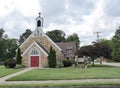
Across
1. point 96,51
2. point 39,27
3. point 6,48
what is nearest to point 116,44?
point 96,51

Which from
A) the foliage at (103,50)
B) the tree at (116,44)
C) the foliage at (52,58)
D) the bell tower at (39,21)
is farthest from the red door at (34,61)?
the tree at (116,44)

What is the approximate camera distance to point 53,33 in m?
98.3

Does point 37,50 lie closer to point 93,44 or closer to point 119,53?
point 93,44

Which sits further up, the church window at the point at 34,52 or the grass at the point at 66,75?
the church window at the point at 34,52

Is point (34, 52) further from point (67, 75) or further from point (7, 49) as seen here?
point (7, 49)

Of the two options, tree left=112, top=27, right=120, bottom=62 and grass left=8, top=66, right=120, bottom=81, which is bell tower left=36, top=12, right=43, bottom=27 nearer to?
grass left=8, top=66, right=120, bottom=81

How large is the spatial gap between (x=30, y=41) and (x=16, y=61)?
252 inches

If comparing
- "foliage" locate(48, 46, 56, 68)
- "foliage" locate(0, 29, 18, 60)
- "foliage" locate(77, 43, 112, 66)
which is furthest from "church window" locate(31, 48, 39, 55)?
"foliage" locate(0, 29, 18, 60)

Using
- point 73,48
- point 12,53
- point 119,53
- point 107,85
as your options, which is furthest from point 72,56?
point 107,85

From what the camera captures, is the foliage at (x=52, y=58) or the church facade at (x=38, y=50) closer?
the foliage at (x=52, y=58)

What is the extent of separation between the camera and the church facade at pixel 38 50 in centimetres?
4744

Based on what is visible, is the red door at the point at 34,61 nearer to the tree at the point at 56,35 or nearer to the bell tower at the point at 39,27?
the bell tower at the point at 39,27

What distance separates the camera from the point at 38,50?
47.8 metres

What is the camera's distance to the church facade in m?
47.4
